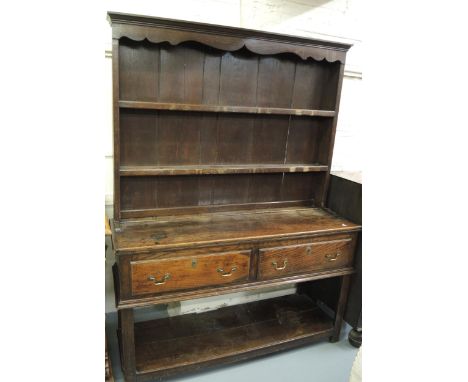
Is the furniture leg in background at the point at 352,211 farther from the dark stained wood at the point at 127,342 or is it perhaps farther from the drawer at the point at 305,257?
the dark stained wood at the point at 127,342

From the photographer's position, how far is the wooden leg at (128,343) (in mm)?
1515

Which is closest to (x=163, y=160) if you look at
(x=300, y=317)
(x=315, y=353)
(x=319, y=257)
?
(x=319, y=257)

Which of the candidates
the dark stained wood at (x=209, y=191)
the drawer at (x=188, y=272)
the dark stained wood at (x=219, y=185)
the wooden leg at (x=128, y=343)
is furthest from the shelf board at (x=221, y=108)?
the wooden leg at (x=128, y=343)

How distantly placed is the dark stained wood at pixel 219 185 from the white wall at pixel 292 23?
191 millimetres

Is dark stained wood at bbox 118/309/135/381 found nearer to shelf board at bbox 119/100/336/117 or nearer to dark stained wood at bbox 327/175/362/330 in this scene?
shelf board at bbox 119/100/336/117

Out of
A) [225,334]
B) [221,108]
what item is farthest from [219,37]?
[225,334]

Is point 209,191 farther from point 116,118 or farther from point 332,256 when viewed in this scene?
point 332,256

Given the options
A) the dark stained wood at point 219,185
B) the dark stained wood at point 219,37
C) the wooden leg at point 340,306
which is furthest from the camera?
the wooden leg at point 340,306

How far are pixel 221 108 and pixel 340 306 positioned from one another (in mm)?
1418

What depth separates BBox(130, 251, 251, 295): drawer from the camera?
1.46 meters

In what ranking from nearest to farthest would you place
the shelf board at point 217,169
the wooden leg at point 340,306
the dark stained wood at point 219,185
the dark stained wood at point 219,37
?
the dark stained wood at point 219,37, the dark stained wood at point 219,185, the shelf board at point 217,169, the wooden leg at point 340,306

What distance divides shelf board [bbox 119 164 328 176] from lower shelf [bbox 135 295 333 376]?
988 millimetres

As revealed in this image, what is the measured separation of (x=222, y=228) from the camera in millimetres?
1700
